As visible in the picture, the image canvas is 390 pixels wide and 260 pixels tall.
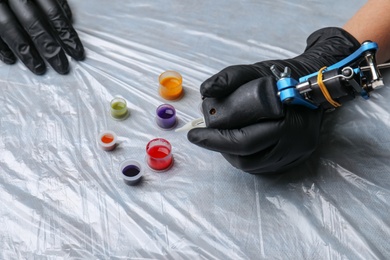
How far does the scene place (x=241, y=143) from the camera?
804mm

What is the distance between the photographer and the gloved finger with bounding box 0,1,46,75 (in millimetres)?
1084

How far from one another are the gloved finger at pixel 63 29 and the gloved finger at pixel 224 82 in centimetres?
45

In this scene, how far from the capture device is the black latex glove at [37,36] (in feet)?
3.57

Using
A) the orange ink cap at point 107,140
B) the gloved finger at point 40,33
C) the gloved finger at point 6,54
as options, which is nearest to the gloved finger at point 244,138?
the orange ink cap at point 107,140

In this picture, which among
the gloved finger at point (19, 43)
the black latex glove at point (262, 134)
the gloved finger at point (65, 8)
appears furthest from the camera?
the gloved finger at point (65, 8)

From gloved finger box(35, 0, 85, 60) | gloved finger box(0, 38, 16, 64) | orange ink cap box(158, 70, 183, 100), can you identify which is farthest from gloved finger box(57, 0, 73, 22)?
orange ink cap box(158, 70, 183, 100)

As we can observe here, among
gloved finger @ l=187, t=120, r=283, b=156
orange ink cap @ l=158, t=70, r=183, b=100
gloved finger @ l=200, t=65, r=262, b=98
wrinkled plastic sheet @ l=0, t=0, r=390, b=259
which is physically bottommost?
wrinkled plastic sheet @ l=0, t=0, r=390, b=259

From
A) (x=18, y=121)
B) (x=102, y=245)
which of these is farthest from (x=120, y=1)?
(x=102, y=245)

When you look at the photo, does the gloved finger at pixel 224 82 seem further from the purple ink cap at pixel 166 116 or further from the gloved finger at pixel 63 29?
the gloved finger at pixel 63 29

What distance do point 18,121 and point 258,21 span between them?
698mm

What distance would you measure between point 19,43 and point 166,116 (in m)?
0.43

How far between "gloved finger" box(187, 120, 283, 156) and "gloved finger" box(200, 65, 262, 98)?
73mm

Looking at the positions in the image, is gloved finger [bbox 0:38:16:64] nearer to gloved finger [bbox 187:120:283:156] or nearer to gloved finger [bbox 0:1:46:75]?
gloved finger [bbox 0:1:46:75]

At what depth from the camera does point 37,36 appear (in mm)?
1100
